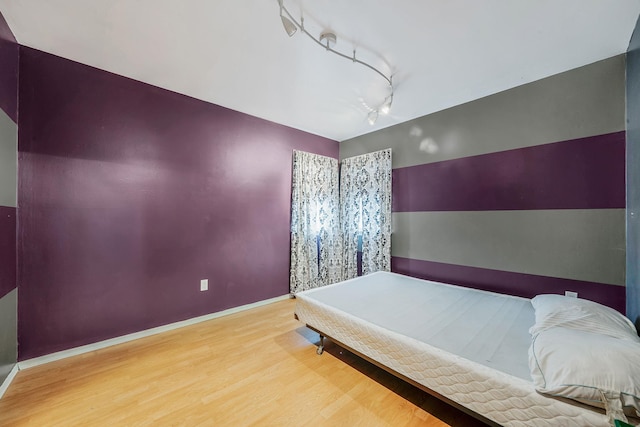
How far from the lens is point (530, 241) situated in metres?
2.35

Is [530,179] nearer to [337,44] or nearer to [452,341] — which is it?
[452,341]

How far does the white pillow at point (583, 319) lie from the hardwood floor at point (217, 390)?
804 mm

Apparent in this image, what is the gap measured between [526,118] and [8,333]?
15.7 ft

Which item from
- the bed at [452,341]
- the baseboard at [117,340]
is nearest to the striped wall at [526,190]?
the bed at [452,341]

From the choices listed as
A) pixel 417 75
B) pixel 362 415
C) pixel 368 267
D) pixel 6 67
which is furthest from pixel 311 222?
pixel 6 67

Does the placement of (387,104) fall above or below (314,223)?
above

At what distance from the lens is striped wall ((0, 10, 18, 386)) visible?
1.66 metres

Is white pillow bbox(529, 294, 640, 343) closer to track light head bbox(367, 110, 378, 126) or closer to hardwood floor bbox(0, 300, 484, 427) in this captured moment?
hardwood floor bbox(0, 300, 484, 427)

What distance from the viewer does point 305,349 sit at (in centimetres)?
221

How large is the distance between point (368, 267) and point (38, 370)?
3.49 metres

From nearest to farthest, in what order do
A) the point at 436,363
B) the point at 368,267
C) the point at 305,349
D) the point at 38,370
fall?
the point at 436,363 → the point at 38,370 → the point at 305,349 → the point at 368,267

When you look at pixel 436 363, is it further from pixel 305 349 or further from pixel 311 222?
pixel 311 222

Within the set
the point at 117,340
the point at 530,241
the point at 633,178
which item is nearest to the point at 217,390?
the point at 117,340

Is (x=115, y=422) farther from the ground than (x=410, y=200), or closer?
closer
